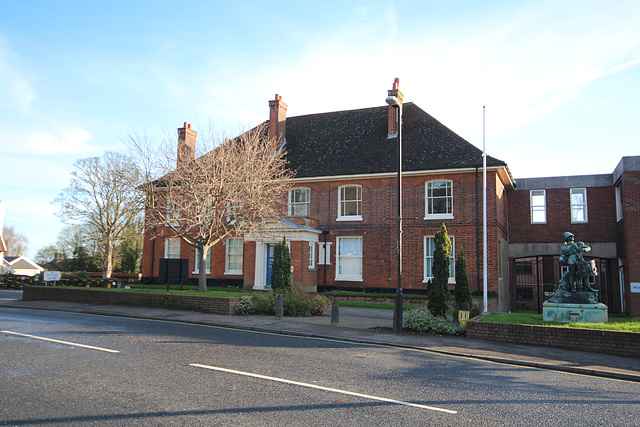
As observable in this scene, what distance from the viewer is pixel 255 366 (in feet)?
28.9

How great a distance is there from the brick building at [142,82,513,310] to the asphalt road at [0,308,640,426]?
14673 millimetres

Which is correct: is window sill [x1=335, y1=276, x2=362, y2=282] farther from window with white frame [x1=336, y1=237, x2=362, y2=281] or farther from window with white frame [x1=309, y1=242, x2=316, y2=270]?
window with white frame [x1=309, y1=242, x2=316, y2=270]

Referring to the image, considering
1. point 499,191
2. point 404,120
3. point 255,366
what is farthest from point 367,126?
point 255,366

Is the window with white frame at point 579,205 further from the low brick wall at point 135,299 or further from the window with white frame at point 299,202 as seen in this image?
the low brick wall at point 135,299

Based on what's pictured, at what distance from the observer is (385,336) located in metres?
13.7

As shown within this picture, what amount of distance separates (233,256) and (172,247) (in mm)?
5373

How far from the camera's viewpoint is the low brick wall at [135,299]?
59.1ft

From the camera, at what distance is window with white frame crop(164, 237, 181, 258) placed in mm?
33250

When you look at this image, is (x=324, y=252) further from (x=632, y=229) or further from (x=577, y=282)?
(x=632, y=229)

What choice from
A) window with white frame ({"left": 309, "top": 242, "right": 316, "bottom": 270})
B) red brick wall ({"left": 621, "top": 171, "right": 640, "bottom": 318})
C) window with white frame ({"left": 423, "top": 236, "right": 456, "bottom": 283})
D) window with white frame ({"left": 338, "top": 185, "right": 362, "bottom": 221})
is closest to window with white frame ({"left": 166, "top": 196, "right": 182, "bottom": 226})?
window with white frame ({"left": 309, "top": 242, "right": 316, "bottom": 270})

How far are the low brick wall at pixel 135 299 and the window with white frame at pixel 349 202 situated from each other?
1157cm

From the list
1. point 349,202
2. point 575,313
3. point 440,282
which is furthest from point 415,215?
point 575,313

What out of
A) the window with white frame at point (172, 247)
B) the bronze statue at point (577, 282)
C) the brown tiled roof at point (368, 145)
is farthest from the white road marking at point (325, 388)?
the window with white frame at point (172, 247)

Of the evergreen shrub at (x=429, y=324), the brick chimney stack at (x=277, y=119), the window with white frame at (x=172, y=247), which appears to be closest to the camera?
the evergreen shrub at (x=429, y=324)
